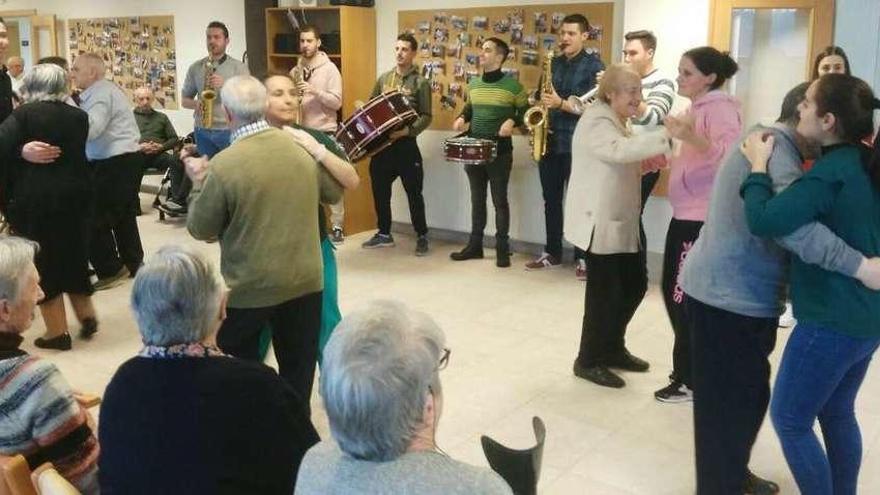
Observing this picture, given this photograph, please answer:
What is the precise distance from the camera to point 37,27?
392 inches

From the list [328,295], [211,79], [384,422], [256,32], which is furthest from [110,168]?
[384,422]

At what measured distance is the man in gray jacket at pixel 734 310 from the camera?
235cm

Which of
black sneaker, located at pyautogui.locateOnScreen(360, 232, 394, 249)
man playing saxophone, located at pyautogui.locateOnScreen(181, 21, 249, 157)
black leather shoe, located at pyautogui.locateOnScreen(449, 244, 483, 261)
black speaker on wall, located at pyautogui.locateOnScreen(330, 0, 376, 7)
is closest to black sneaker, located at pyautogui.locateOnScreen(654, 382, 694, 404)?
black leather shoe, located at pyautogui.locateOnScreen(449, 244, 483, 261)

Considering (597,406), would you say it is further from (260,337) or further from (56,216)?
(56,216)

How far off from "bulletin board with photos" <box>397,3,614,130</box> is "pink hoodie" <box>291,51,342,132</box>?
0.73 m

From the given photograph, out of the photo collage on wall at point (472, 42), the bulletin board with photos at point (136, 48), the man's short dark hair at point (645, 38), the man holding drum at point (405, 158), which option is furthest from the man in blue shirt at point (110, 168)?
the bulletin board with photos at point (136, 48)

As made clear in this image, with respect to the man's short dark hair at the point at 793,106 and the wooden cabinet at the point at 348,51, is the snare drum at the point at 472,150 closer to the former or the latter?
the wooden cabinet at the point at 348,51

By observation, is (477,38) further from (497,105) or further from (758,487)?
(758,487)

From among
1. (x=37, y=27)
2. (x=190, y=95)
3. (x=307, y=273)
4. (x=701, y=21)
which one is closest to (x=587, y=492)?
(x=307, y=273)

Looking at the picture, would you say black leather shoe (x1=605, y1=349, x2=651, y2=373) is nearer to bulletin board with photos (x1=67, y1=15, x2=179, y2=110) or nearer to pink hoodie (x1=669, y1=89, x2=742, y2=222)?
pink hoodie (x1=669, y1=89, x2=742, y2=222)

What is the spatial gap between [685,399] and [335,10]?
4.61m

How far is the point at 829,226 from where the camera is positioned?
2.21 m

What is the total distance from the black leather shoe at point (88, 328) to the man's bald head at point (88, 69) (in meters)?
1.44

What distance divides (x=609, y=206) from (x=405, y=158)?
3044mm
